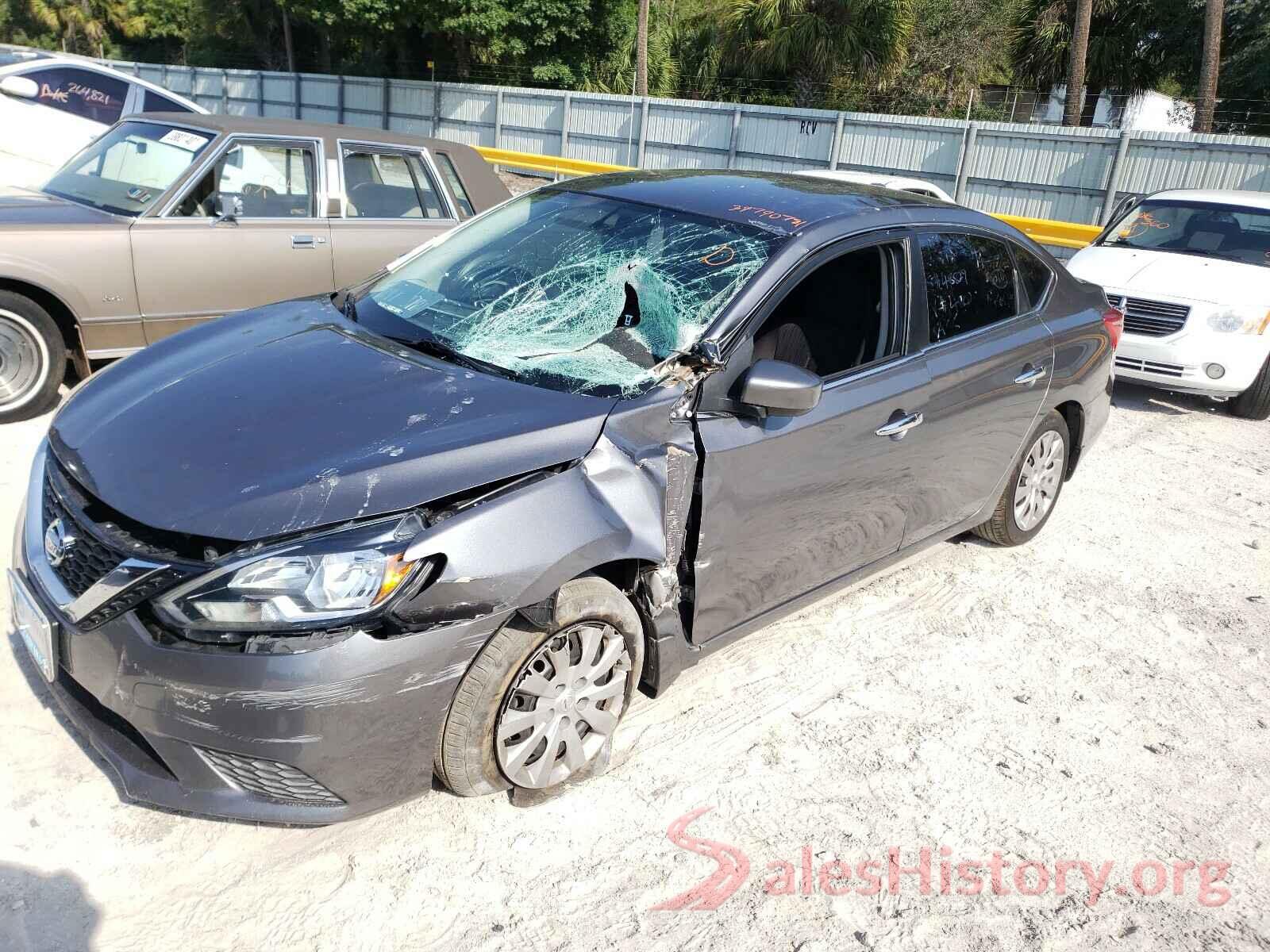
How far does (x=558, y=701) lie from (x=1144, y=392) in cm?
754

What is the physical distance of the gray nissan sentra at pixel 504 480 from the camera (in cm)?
248

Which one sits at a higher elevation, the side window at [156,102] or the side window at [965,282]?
the side window at [156,102]

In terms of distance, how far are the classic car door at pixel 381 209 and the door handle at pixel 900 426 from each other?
386cm

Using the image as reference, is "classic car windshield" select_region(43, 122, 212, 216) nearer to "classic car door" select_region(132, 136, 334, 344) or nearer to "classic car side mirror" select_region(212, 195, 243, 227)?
"classic car door" select_region(132, 136, 334, 344)

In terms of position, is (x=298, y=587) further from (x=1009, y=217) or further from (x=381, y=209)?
(x=1009, y=217)

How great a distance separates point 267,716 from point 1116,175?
16432 mm

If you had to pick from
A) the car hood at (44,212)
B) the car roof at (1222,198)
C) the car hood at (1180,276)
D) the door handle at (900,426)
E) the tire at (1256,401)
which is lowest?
the tire at (1256,401)

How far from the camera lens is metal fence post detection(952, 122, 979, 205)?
16.9 m

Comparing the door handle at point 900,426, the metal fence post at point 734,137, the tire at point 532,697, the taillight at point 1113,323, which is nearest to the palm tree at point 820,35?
the metal fence post at point 734,137

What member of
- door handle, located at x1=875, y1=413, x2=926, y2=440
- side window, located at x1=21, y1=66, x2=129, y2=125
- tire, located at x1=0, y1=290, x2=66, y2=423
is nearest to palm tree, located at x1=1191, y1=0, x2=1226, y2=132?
side window, located at x1=21, y1=66, x2=129, y2=125

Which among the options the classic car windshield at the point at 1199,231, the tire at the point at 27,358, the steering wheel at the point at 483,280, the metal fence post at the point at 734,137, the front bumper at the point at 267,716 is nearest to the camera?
the front bumper at the point at 267,716

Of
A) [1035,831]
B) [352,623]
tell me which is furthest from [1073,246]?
[352,623]

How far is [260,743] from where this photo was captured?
2449 mm

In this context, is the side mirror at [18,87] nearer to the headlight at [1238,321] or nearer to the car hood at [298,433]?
the car hood at [298,433]
